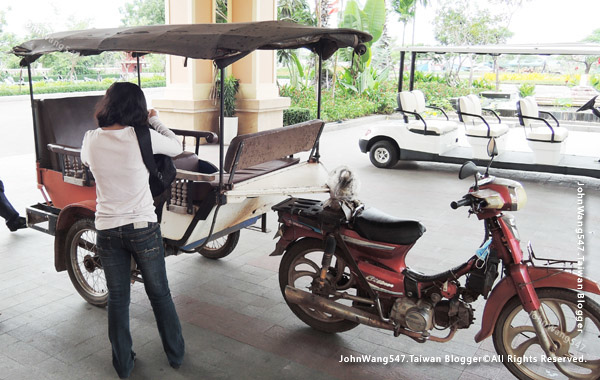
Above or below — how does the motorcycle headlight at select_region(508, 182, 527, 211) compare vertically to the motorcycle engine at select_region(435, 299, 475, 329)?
above

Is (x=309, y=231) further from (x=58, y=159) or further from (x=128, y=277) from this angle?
(x=58, y=159)

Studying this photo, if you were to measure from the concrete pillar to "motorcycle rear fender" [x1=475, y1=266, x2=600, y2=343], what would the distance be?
9589 millimetres

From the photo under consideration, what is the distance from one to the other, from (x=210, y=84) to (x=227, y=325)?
9.21 meters

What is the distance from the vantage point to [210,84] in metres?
12.5

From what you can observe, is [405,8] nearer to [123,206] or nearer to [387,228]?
[387,228]

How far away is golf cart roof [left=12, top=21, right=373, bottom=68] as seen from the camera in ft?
11.3

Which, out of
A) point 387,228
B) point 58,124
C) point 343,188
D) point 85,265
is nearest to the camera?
point 387,228

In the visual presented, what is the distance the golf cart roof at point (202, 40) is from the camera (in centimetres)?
344

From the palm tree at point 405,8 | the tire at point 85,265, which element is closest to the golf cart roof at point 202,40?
the tire at point 85,265

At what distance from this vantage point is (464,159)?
9.64m

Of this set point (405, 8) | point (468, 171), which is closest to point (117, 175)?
point (468, 171)

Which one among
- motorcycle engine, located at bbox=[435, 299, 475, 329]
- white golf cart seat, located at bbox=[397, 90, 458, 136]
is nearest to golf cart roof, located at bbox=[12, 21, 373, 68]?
motorcycle engine, located at bbox=[435, 299, 475, 329]

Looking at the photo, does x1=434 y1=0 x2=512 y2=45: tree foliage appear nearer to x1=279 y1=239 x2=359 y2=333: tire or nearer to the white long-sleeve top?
x1=279 y1=239 x2=359 y2=333: tire

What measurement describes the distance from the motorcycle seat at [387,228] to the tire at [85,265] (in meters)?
2.12
